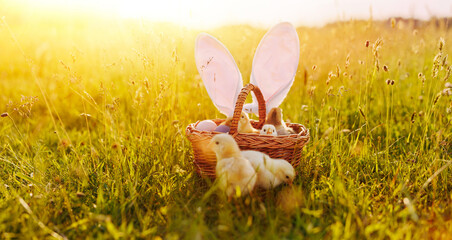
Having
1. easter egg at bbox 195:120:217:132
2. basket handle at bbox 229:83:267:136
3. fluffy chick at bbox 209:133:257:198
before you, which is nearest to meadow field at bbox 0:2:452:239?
fluffy chick at bbox 209:133:257:198

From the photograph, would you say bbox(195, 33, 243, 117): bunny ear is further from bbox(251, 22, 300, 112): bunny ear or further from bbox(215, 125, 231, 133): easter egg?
bbox(215, 125, 231, 133): easter egg

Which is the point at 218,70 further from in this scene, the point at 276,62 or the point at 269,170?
the point at 269,170

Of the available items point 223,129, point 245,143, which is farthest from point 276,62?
point 245,143

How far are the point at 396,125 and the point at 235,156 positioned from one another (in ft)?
6.85

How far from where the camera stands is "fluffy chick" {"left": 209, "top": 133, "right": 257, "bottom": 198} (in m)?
1.93

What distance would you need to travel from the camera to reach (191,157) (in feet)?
9.04

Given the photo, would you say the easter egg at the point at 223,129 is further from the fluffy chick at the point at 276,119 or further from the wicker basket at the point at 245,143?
the fluffy chick at the point at 276,119

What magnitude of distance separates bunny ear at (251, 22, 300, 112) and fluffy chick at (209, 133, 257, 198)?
1.01 metres

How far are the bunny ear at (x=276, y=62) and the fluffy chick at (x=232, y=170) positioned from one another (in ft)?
3.30

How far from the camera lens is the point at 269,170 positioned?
2.04 m

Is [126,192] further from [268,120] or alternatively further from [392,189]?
[392,189]

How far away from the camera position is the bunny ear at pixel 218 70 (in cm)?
287

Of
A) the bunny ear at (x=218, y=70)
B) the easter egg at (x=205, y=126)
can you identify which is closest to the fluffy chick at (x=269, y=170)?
the easter egg at (x=205, y=126)

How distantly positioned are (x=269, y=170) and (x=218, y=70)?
3.69 ft
